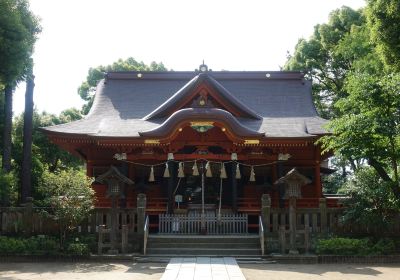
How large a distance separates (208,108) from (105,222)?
18.9 ft

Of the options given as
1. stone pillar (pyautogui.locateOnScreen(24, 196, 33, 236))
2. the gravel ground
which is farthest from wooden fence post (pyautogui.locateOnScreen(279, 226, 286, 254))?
stone pillar (pyautogui.locateOnScreen(24, 196, 33, 236))

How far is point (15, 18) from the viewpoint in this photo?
14266 millimetres

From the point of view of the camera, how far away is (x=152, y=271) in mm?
11305

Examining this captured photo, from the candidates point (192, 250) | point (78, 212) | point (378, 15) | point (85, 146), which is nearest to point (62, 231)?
point (78, 212)

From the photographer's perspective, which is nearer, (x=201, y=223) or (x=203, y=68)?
(x=201, y=223)

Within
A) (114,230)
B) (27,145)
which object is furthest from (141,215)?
(27,145)

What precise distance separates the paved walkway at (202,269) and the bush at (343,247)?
9.46 ft

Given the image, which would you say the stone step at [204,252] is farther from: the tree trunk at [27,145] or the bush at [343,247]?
the tree trunk at [27,145]

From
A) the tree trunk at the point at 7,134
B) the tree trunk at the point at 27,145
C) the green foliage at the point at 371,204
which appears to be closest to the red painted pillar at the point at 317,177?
the green foliage at the point at 371,204

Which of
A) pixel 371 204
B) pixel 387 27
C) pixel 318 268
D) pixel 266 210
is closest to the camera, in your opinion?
pixel 318 268

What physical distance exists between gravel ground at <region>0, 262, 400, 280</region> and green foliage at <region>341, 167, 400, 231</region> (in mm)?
1730

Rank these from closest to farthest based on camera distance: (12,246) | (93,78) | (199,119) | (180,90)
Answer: (12,246) → (199,119) → (180,90) → (93,78)

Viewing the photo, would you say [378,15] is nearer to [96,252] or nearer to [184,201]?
[184,201]

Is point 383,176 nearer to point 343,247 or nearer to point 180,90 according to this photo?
point 343,247
